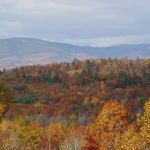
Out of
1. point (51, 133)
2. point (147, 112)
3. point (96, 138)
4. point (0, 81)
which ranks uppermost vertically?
point (0, 81)

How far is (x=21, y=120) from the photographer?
156 meters

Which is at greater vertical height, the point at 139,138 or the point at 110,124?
the point at 139,138

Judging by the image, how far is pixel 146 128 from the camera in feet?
162

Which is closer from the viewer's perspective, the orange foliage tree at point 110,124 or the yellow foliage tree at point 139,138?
the yellow foliage tree at point 139,138

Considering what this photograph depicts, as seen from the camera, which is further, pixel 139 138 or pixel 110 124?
pixel 110 124

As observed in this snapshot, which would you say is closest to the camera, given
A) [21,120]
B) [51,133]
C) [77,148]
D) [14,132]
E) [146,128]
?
[146,128]

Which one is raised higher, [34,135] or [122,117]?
[122,117]

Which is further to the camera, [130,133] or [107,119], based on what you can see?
[107,119]

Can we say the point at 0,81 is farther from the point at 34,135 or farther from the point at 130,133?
the point at 34,135

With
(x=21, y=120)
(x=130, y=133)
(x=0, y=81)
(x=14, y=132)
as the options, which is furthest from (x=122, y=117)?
(x=21, y=120)

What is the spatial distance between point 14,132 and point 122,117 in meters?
56.4

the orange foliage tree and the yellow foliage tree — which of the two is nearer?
the yellow foliage tree

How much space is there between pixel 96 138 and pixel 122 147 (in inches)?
768

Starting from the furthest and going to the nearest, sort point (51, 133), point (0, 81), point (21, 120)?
point (21, 120) < point (51, 133) < point (0, 81)
